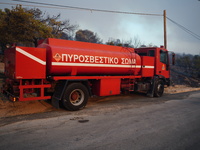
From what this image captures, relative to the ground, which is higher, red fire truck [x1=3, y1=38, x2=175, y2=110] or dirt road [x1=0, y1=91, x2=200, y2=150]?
red fire truck [x1=3, y1=38, x2=175, y2=110]

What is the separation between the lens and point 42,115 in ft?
19.9

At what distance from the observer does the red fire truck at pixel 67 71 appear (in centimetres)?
605

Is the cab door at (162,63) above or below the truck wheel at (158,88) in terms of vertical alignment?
above

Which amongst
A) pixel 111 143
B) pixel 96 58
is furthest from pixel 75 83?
pixel 111 143

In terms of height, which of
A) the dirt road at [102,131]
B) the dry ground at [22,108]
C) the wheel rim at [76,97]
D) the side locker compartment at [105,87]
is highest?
the side locker compartment at [105,87]

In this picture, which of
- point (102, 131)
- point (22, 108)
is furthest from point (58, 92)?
point (102, 131)

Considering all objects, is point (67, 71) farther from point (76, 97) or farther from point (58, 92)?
point (76, 97)

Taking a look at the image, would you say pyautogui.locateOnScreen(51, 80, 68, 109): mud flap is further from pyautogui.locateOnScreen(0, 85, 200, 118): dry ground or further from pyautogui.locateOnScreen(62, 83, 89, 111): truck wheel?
pyautogui.locateOnScreen(0, 85, 200, 118): dry ground

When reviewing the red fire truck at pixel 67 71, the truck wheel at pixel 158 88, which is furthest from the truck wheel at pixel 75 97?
the truck wheel at pixel 158 88

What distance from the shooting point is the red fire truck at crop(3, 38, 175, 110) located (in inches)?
238

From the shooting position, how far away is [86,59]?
7.28m

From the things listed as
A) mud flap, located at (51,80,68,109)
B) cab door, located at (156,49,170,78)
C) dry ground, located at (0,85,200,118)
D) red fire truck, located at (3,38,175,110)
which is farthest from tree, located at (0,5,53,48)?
cab door, located at (156,49,170,78)

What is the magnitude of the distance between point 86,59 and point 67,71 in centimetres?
98

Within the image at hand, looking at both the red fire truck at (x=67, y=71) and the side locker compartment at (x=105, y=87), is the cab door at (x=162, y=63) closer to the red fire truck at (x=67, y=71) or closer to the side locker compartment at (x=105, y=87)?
the red fire truck at (x=67, y=71)
